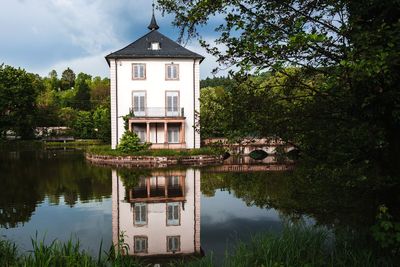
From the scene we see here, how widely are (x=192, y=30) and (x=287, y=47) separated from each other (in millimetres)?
1384

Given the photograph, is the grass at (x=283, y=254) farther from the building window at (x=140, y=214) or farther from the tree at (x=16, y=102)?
the tree at (x=16, y=102)

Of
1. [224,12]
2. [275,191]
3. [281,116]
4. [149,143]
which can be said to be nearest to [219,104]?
[281,116]

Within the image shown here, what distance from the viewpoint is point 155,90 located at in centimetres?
2905

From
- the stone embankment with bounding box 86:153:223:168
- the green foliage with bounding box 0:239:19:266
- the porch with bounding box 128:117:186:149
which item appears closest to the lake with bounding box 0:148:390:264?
the green foliage with bounding box 0:239:19:266

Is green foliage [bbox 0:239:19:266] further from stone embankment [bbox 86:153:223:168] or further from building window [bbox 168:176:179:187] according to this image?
stone embankment [bbox 86:153:223:168]

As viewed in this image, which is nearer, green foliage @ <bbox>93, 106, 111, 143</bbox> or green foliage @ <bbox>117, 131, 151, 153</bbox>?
green foliage @ <bbox>117, 131, 151, 153</bbox>

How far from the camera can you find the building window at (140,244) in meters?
7.68

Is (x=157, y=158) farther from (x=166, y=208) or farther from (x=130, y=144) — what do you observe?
(x=166, y=208)

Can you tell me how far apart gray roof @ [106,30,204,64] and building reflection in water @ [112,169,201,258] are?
13826 mm

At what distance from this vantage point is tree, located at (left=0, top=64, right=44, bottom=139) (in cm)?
4492

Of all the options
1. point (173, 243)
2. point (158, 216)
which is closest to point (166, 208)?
point (158, 216)

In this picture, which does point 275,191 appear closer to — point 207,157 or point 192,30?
point 192,30

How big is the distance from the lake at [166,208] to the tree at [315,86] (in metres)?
0.67

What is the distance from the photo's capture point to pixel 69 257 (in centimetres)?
479
